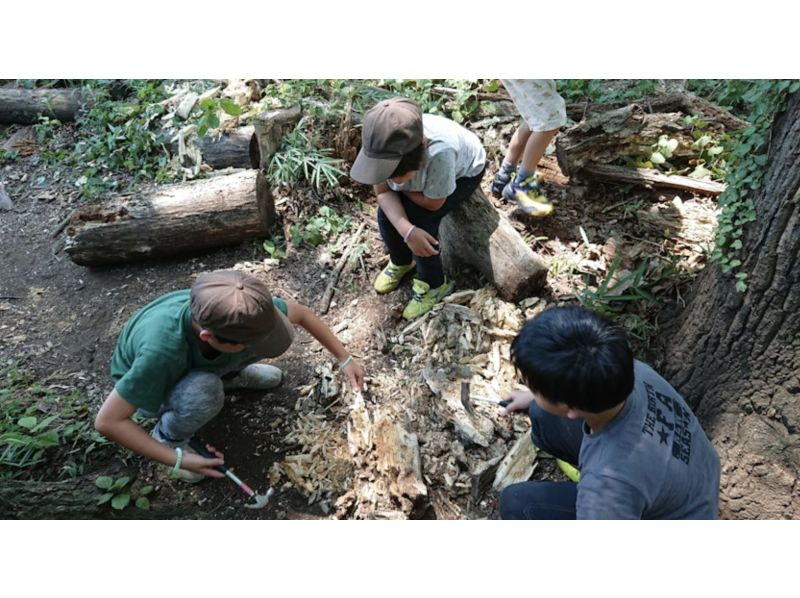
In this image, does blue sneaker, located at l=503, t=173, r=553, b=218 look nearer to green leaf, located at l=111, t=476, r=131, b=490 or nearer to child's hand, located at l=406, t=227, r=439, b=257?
child's hand, located at l=406, t=227, r=439, b=257

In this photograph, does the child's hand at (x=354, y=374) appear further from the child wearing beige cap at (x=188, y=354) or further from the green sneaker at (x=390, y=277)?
the green sneaker at (x=390, y=277)

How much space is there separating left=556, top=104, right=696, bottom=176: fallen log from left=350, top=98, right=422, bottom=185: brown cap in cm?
123

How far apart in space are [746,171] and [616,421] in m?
1.17

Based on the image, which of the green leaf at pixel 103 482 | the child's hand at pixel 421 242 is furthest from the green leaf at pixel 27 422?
the child's hand at pixel 421 242

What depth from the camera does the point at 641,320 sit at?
9.98 ft

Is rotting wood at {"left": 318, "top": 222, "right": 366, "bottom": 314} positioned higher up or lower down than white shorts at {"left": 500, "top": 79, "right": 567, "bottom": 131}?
lower down

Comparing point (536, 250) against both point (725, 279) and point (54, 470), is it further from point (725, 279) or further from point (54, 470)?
point (54, 470)

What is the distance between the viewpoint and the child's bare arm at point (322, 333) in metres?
→ 2.62

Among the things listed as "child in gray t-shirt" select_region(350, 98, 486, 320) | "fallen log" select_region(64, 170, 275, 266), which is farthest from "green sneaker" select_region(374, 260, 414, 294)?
"fallen log" select_region(64, 170, 275, 266)

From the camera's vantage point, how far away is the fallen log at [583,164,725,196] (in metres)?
3.50

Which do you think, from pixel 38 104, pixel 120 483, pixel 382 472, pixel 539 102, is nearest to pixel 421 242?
pixel 539 102

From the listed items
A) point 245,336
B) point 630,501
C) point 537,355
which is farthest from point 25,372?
point 630,501

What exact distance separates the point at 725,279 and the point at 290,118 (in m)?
3.02

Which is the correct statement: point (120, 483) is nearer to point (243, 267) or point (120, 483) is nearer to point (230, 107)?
point (243, 267)
